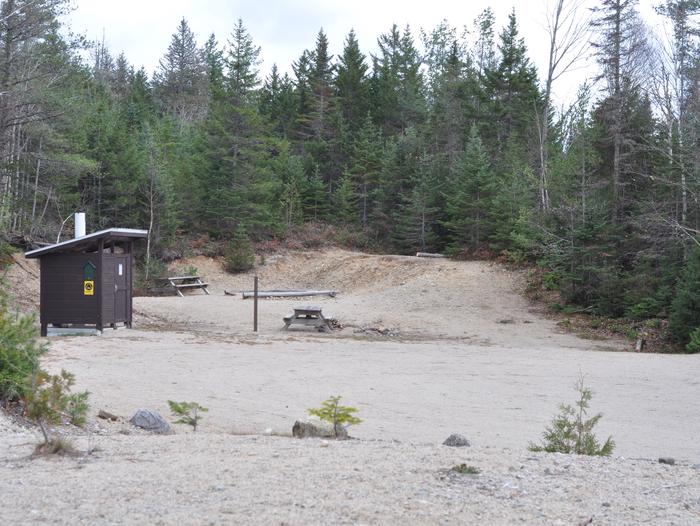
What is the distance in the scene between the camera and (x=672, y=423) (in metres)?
9.43

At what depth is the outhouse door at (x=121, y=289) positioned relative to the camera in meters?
19.0

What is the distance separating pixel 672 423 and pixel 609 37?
2239 centimetres

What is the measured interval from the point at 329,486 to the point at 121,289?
1585 cm

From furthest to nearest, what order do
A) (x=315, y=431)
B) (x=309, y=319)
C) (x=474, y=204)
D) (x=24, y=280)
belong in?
1. (x=474, y=204)
2. (x=24, y=280)
3. (x=309, y=319)
4. (x=315, y=431)

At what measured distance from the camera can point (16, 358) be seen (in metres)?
8.05

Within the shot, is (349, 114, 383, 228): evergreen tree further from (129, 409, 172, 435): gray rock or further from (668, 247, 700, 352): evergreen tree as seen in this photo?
(129, 409, 172, 435): gray rock

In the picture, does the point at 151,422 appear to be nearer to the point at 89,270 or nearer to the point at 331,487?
the point at 331,487

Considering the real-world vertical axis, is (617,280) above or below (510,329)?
above

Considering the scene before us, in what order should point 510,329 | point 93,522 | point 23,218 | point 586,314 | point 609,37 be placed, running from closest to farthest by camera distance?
point 93,522, point 510,329, point 586,314, point 609,37, point 23,218

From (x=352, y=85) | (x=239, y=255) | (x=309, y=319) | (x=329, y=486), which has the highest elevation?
(x=352, y=85)

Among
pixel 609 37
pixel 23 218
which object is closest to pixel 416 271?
pixel 609 37

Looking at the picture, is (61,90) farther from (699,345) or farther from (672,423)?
(672,423)

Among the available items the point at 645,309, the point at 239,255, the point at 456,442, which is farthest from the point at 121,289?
the point at 239,255

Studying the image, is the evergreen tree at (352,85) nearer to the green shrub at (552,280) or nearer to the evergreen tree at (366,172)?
the evergreen tree at (366,172)
